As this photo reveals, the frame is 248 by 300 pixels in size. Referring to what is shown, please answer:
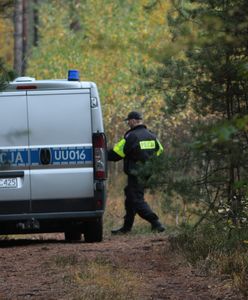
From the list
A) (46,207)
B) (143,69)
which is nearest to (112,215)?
(46,207)

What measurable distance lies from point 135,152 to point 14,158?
2904 millimetres

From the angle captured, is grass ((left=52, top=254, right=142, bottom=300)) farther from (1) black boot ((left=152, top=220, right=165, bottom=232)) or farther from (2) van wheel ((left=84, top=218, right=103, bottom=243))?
(1) black boot ((left=152, top=220, right=165, bottom=232))

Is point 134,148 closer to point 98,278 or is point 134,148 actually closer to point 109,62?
point 98,278

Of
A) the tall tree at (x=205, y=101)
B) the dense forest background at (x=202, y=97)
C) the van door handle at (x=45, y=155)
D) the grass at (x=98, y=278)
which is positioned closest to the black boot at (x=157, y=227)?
the dense forest background at (x=202, y=97)

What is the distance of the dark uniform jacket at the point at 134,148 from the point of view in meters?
14.2

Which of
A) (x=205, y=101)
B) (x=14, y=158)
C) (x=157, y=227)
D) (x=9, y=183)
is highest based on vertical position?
(x=205, y=101)

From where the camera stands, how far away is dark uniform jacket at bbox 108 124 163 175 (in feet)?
46.6

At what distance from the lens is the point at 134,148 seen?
14.2 meters

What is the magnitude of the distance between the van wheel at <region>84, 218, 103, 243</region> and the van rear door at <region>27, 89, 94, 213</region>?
61cm

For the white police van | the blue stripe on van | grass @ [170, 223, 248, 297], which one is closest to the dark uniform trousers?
the white police van

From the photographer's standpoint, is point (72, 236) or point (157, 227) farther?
point (157, 227)

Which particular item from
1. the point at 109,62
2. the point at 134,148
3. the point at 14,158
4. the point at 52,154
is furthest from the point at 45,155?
the point at 109,62

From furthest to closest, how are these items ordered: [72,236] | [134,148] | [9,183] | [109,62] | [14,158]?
[109,62]
[134,148]
[72,236]
[9,183]
[14,158]

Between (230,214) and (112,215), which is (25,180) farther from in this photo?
(112,215)
